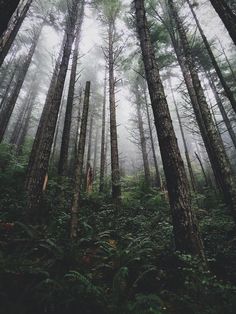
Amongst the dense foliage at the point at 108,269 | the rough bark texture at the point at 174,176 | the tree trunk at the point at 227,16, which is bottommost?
the dense foliage at the point at 108,269

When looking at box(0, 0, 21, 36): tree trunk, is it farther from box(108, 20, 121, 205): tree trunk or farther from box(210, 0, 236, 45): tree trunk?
box(108, 20, 121, 205): tree trunk

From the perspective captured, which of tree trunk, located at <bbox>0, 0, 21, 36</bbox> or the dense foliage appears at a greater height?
tree trunk, located at <bbox>0, 0, 21, 36</bbox>

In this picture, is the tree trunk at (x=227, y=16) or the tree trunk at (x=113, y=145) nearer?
the tree trunk at (x=227, y=16)

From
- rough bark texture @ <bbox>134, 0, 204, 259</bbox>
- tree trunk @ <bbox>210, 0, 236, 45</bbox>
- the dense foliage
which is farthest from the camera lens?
tree trunk @ <bbox>210, 0, 236, 45</bbox>

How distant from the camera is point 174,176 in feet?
15.7

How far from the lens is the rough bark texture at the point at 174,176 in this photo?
4.29 metres

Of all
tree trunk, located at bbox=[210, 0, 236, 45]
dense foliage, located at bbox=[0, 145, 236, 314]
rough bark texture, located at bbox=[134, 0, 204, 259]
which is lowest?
dense foliage, located at bbox=[0, 145, 236, 314]

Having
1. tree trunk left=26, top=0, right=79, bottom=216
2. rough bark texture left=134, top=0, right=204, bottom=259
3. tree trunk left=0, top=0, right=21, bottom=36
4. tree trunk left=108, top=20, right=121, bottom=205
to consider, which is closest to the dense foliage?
rough bark texture left=134, top=0, right=204, bottom=259

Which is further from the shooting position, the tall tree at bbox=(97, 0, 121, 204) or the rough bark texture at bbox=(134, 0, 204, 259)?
the tall tree at bbox=(97, 0, 121, 204)

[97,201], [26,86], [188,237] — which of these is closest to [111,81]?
[97,201]

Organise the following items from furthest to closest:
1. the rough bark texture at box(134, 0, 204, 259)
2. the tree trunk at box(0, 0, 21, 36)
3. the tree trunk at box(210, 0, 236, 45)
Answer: the tree trunk at box(210, 0, 236, 45) → the rough bark texture at box(134, 0, 204, 259) → the tree trunk at box(0, 0, 21, 36)

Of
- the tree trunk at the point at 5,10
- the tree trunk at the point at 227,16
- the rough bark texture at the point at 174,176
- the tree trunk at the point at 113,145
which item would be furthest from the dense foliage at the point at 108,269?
the tree trunk at the point at 227,16

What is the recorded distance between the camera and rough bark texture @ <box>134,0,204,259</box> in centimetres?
429

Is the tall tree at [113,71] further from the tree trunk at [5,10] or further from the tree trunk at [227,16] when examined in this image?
the tree trunk at [5,10]
